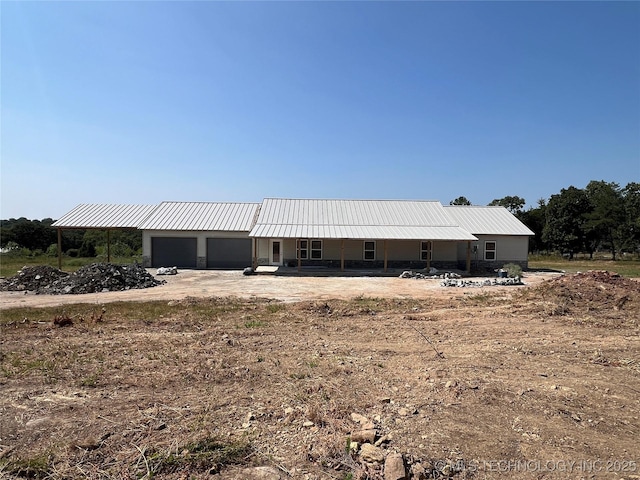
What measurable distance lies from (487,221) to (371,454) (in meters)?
26.5

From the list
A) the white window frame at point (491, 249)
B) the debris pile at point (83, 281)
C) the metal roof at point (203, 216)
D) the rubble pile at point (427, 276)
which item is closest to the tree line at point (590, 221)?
the white window frame at point (491, 249)

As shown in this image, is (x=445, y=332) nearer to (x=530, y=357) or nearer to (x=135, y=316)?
(x=530, y=357)

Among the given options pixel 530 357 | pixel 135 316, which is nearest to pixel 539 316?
pixel 530 357

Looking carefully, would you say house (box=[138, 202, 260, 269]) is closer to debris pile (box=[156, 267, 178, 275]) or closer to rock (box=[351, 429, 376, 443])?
debris pile (box=[156, 267, 178, 275])

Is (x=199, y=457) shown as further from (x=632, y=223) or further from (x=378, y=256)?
(x=632, y=223)

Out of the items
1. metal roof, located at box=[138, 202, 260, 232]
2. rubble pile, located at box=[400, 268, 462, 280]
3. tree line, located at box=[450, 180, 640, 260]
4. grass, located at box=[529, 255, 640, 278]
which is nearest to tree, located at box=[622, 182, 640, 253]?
tree line, located at box=[450, 180, 640, 260]

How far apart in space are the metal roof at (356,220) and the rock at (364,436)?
60.0 ft

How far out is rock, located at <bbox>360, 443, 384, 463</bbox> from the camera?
3564 mm

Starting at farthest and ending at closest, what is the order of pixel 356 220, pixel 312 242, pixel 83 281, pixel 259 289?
pixel 356 220
pixel 312 242
pixel 259 289
pixel 83 281

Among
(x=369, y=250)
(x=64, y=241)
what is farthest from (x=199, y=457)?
(x=64, y=241)

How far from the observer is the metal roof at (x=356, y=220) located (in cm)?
2295

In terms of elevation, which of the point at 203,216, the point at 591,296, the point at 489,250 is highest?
the point at 203,216

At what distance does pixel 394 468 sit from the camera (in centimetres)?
337

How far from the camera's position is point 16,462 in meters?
3.53
